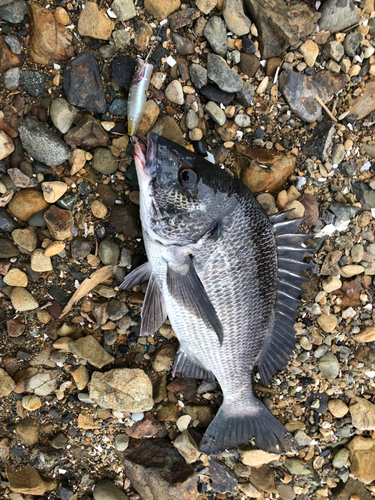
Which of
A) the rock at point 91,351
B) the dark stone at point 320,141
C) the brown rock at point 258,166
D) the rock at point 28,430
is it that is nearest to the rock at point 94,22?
the brown rock at point 258,166

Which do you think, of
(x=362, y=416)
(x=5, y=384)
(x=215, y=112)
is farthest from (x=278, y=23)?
(x=5, y=384)

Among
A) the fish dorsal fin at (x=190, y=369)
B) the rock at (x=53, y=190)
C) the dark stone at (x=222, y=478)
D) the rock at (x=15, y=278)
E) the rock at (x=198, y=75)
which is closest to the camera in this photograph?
the rock at (x=53, y=190)

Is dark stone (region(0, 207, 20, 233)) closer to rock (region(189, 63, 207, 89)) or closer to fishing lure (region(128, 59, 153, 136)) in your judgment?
fishing lure (region(128, 59, 153, 136))

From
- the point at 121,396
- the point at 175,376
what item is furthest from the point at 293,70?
the point at 121,396

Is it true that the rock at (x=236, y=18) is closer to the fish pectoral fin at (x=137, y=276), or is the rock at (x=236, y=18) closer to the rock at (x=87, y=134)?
the rock at (x=87, y=134)

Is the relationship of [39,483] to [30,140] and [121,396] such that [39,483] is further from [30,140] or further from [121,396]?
[30,140]

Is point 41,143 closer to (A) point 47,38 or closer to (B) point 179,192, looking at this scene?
(A) point 47,38
